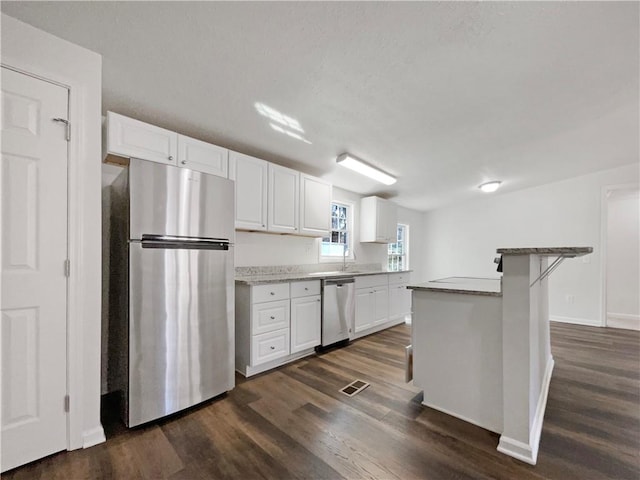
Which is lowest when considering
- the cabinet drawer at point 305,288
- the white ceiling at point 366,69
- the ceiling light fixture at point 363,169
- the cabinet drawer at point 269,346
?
the cabinet drawer at point 269,346

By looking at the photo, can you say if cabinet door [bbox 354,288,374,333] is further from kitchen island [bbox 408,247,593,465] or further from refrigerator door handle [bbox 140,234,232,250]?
refrigerator door handle [bbox 140,234,232,250]

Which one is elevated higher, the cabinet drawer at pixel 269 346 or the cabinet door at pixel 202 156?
the cabinet door at pixel 202 156

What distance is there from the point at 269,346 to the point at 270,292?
0.52 meters

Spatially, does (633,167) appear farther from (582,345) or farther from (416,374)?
(416,374)

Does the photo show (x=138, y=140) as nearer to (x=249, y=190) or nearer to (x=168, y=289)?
(x=249, y=190)

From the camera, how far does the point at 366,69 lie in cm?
194

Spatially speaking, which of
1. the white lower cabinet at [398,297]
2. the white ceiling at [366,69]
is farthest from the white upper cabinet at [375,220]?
the white ceiling at [366,69]

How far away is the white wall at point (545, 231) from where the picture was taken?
4672 millimetres

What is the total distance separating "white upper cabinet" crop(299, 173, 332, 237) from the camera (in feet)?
11.3

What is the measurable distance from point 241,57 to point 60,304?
1841mm

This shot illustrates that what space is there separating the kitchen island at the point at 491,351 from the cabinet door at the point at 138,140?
2.29 meters

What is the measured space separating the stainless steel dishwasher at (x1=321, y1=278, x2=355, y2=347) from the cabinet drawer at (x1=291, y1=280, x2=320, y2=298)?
96 mm

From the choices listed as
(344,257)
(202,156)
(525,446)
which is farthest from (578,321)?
(202,156)

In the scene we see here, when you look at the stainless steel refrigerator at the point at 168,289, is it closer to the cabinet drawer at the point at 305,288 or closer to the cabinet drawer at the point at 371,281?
the cabinet drawer at the point at 305,288
